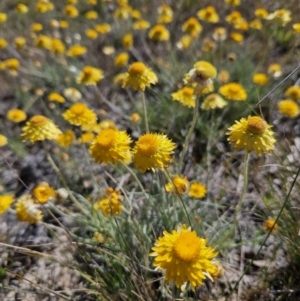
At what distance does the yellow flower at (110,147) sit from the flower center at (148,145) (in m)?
0.14

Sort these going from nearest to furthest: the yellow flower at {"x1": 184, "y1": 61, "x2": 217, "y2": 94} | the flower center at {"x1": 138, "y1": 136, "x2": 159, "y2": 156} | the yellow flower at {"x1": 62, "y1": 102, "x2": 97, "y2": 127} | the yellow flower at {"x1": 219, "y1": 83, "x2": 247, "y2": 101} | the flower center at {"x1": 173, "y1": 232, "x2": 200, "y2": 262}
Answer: the flower center at {"x1": 173, "y1": 232, "x2": 200, "y2": 262}, the flower center at {"x1": 138, "y1": 136, "x2": 159, "y2": 156}, the yellow flower at {"x1": 184, "y1": 61, "x2": 217, "y2": 94}, the yellow flower at {"x1": 62, "y1": 102, "x2": 97, "y2": 127}, the yellow flower at {"x1": 219, "y1": 83, "x2": 247, "y2": 101}

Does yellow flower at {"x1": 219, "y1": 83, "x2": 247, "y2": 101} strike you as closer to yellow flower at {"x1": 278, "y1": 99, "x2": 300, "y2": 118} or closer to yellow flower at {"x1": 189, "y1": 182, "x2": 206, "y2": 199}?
yellow flower at {"x1": 278, "y1": 99, "x2": 300, "y2": 118}

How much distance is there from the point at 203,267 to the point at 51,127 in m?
1.41

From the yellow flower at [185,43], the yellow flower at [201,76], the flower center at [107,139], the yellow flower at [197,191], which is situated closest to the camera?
the flower center at [107,139]

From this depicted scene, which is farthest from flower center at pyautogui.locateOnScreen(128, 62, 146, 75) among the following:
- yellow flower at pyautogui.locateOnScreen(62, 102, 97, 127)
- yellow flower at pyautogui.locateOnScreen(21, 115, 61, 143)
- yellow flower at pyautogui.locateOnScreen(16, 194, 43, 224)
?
yellow flower at pyautogui.locateOnScreen(16, 194, 43, 224)

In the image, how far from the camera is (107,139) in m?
1.90

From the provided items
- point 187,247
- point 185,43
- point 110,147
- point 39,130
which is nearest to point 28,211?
point 39,130

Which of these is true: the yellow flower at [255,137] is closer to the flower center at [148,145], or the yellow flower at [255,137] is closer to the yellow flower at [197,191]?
the flower center at [148,145]

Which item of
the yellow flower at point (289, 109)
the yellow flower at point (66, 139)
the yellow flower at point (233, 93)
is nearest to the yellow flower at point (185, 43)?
the yellow flower at point (233, 93)

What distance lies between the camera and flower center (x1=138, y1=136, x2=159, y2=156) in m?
1.75

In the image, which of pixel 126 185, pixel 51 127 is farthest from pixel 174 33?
pixel 51 127

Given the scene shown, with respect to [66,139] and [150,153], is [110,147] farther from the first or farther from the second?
[66,139]

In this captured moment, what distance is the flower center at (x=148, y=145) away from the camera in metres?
1.75

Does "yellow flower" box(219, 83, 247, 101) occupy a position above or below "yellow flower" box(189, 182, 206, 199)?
above
